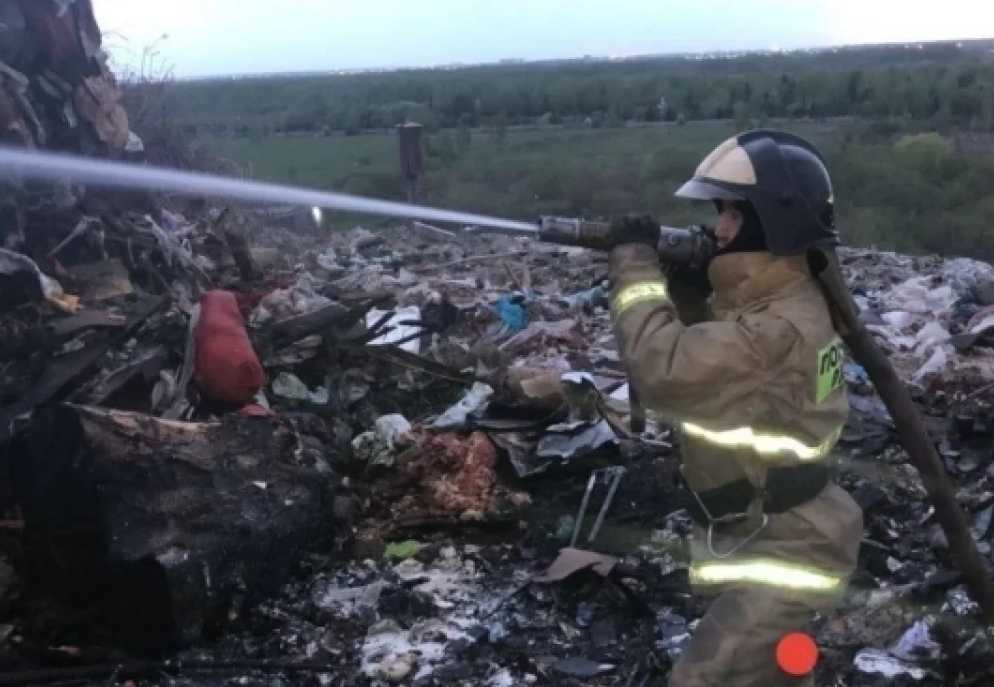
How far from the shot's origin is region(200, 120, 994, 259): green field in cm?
2317

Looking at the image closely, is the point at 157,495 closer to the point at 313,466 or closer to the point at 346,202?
the point at 313,466

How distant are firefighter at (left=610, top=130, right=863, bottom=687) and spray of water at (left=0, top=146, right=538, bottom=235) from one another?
82 cm

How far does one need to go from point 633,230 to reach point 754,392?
22.6 inches

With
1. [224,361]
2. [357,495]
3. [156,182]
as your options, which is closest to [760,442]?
[357,495]

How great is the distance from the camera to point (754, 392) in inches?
111

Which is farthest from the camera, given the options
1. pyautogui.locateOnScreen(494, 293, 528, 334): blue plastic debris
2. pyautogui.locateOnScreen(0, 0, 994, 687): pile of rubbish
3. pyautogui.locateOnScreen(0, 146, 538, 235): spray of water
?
pyautogui.locateOnScreen(494, 293, 528, 334): blue plastic debris

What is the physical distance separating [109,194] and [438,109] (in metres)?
61.7

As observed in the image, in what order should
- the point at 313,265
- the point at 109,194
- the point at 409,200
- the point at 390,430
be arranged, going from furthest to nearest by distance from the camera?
1. the point at 409,200
2. the point at 313,265
3. the point at 109,194
4. the point at 390,430

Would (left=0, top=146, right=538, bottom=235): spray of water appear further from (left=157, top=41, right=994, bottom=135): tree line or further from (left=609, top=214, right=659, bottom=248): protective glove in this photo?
(left=157, top=41, right=994, bottom=135): tree line

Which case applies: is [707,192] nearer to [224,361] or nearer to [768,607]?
[768,607]

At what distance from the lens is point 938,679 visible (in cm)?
407

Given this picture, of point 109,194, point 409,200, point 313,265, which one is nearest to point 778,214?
point 109,194

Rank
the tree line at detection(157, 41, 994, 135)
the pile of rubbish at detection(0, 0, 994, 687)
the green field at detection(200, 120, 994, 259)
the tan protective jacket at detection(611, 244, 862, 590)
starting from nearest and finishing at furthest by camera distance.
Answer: the tan protective jacket at detection(611, 244, 862, 590)
the pile of rubbish at detection(0, 0, 994, 687)
the green field at detection(200, 120, 994, 259)
the tree line at detection(157, 41, 994, 135)

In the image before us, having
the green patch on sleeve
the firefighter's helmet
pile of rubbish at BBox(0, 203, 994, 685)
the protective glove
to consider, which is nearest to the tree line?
pile of rubbish at BBox(0, 203, 994, 685)
